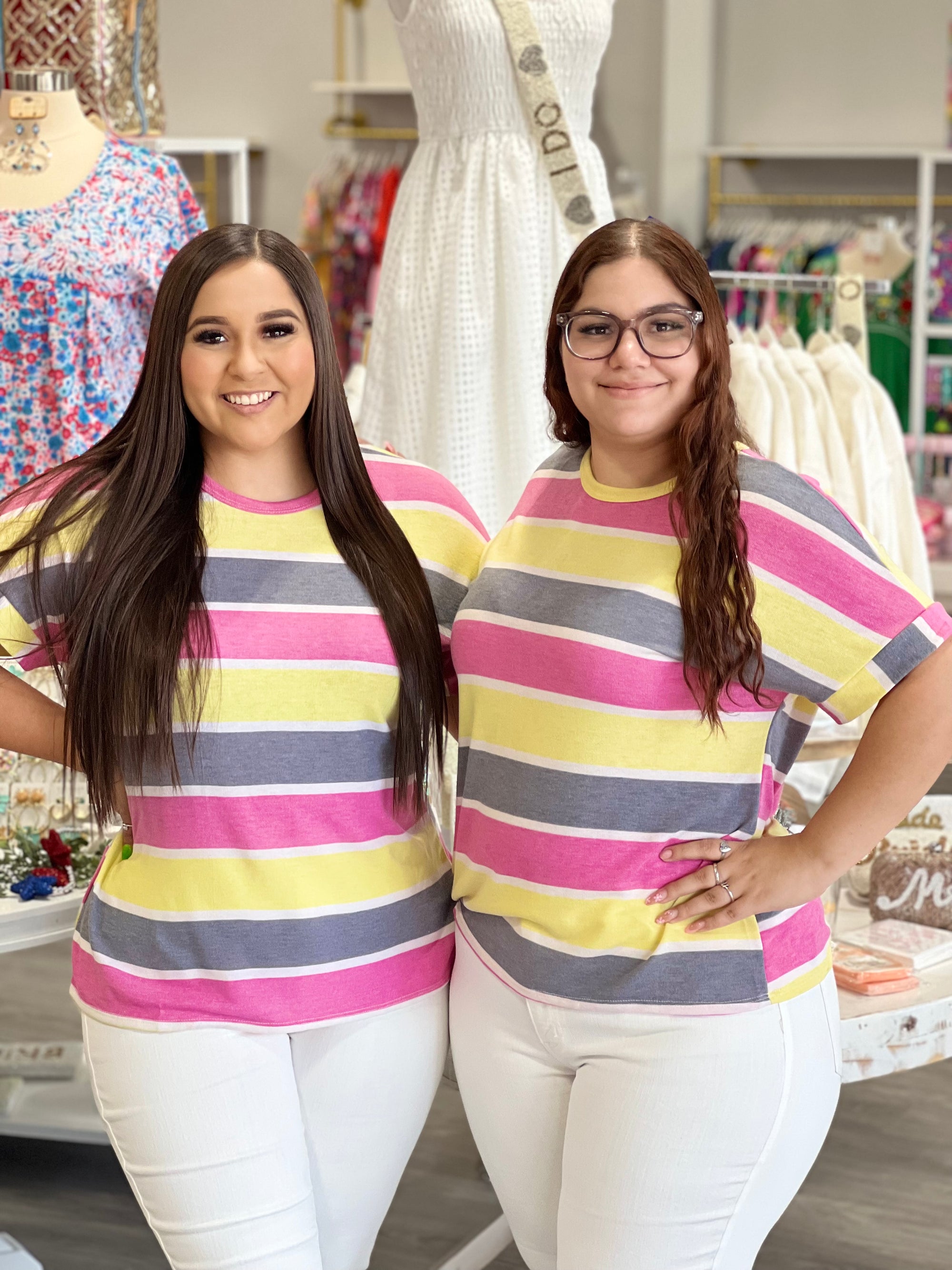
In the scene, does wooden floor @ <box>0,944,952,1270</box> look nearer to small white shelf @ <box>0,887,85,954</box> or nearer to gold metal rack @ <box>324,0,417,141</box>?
small white shelf @ <box>0,887,85,954</box>

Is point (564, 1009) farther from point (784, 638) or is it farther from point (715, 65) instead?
point (715, 65)

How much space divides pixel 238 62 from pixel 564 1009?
6349 millimetres

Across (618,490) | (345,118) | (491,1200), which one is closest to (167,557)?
(618,490)

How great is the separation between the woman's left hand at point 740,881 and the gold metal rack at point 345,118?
550cm

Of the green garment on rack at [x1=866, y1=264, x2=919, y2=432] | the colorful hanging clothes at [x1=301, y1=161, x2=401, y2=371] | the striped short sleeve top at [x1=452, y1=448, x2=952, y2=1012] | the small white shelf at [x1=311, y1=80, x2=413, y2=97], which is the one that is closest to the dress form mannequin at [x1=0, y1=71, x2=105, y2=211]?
the striped short sleeve top at [x1=452, y1=448, x2=952, y2=1012]

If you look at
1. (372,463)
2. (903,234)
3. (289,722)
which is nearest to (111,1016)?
(289,722)

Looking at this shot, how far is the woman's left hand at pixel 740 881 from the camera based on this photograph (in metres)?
1.42

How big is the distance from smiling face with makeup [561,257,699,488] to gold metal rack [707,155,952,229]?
191 inches

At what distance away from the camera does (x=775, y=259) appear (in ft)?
18.8

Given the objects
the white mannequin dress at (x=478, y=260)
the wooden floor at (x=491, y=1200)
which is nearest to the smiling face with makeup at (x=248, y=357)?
the white mannequin dress at (x=478, y=260)

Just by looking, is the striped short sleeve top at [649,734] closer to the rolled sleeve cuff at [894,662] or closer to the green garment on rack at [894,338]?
the rolled sleeve cuff at [894,662]

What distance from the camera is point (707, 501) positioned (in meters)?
1.39

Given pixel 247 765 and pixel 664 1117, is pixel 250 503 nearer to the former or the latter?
pixel 247 765

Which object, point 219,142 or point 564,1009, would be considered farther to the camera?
point 219,142
